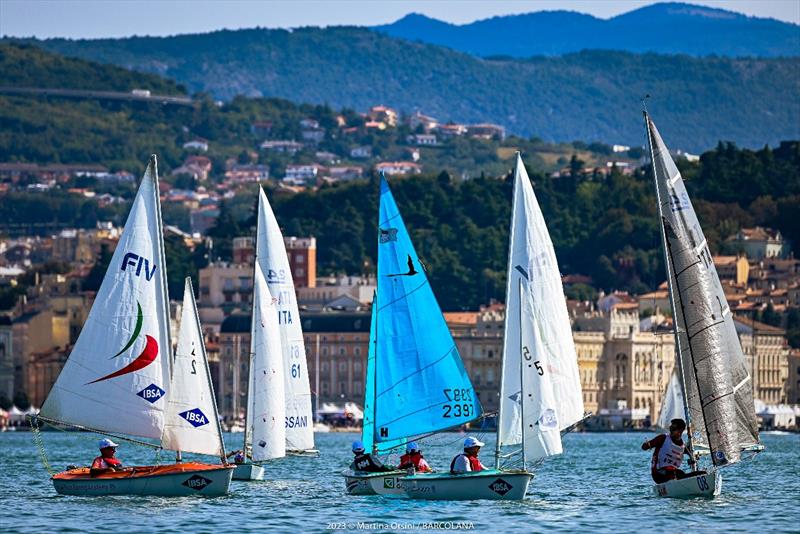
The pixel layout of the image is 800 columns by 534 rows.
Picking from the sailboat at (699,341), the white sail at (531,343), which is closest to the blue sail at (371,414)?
the white sail at (531,343)

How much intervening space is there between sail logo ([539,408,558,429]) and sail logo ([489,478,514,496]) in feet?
3.66

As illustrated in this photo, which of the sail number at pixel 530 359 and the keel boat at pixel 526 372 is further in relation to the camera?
the sail number at pixel 530 359

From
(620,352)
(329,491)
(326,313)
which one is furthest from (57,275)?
(329,491)

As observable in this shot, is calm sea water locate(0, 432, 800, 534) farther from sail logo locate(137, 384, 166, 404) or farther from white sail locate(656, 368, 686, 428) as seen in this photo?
white sail locate(656, 368, 686, 428)

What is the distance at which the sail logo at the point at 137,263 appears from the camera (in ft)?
152

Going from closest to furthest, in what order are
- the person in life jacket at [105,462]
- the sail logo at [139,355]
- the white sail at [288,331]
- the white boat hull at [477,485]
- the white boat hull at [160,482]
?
the white boat hull at [477,485]
the white boat hull at [160,482]
the person in life jacket at [105,462]
the sail logo at [139,355]
the white sail at [288,331]

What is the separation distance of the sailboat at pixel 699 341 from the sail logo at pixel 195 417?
812 cm

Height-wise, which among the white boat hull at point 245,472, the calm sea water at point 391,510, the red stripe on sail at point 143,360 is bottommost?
the calm sea water at point 391,510

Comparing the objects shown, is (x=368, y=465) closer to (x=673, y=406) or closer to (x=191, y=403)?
(x=191, y=403)

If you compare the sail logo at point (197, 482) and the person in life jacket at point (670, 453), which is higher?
the person in life jacket at point (670, 453)

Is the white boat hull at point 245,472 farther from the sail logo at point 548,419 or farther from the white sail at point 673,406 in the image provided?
the white sail at point 673,406

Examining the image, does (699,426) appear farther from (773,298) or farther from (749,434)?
(773,298)

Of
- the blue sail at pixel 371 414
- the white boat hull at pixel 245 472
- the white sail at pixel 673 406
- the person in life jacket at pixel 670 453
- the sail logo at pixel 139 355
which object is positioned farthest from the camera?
the white sail at pixel 673 406

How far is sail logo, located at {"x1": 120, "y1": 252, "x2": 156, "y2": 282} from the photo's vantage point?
4619 cm
